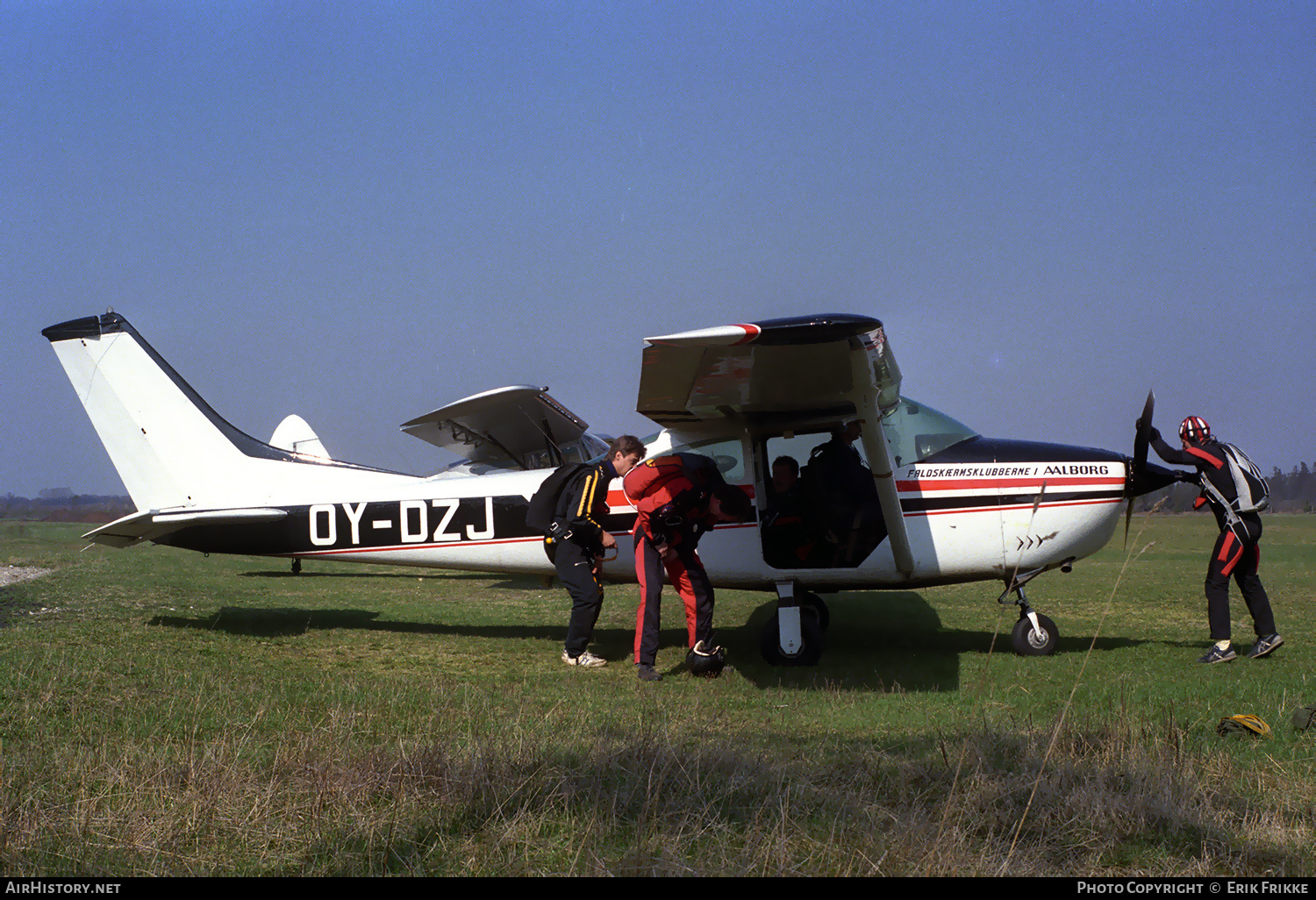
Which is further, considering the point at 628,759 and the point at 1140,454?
the point at 1140,454

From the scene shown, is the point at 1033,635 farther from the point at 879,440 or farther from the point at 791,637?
the point at 879,440

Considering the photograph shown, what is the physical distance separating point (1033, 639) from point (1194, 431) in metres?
2.25

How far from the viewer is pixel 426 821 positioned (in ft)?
9.55

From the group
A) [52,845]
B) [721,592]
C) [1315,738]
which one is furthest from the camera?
[721,592]

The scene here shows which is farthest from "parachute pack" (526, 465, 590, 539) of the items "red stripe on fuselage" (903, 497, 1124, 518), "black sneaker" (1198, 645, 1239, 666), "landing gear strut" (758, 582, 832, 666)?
"black sneaker" (1198, 645, 1239, 666)

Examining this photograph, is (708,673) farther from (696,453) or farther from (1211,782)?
(1211,782)

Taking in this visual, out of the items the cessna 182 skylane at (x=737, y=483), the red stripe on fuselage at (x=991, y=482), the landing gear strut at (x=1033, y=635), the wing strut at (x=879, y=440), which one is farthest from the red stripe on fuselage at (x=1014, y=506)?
the landing gear strut at (x=1033, y=635)

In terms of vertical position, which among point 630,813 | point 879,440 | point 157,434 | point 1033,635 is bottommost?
point 1033,635

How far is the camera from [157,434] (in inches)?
331

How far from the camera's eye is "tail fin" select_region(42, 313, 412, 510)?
27.2 feet

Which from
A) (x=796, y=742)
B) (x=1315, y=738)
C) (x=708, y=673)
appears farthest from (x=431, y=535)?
(x=1315, y=738)

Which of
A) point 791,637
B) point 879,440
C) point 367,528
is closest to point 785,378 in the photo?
point 879,440

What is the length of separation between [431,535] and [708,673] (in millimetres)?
3265

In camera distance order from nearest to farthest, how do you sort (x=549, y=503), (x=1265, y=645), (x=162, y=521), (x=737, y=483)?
(x=1265, y=645) < (x=549, y=503) < (x=737, y=483) < (x=162, y=521)
